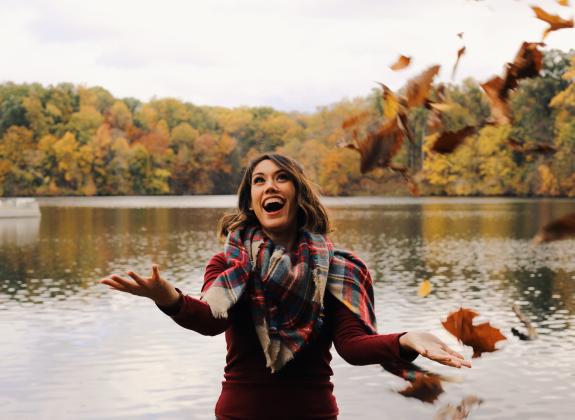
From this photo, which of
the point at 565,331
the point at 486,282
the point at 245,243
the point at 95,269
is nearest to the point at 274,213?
the point at 245,243

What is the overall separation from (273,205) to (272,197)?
2cm

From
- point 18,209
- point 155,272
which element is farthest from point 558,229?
point 18,209

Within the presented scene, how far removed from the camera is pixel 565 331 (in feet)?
40.7

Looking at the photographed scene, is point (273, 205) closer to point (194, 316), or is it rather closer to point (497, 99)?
point (194, 316)

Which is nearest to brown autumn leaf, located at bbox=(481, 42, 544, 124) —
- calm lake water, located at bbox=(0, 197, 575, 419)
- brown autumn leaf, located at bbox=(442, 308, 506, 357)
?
brown autumn leaf, located at bbox=(442, 308, 506, 357)

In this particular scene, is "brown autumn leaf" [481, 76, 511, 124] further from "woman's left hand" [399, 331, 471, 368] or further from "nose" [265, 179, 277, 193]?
"nose" [265, 179, 277, 193]

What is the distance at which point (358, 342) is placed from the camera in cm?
231

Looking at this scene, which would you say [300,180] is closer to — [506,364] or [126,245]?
[506,364]

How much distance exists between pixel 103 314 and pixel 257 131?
305 feet

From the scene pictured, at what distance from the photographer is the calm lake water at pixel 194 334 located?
8.74 metres

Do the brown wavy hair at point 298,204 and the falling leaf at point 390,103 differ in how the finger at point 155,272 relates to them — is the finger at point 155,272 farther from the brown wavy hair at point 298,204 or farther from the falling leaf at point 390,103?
the falling leaf at point 390,103

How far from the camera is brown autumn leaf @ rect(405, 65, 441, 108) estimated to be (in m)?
1.13

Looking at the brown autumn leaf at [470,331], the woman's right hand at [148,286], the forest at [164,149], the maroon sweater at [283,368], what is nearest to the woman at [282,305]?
the maroon sweater at [283,368]

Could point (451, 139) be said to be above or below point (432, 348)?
above
